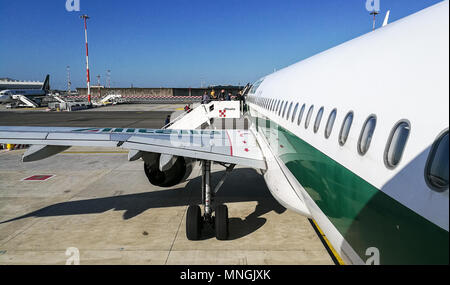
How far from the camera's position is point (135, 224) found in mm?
8914

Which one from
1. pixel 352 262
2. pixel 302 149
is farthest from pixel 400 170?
pixel 302 149

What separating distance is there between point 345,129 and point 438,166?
60.2 inches

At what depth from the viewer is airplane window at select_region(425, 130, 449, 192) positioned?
2203 mm

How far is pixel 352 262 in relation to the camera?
345 centimetres

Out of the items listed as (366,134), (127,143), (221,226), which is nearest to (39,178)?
(127,143)

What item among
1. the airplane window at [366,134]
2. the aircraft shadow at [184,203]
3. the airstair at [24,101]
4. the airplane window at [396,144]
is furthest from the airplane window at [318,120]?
the airstair at [24,101]

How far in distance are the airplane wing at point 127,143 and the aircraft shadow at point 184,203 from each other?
194cm

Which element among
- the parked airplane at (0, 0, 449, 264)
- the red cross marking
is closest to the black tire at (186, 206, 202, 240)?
the parked airplane at (0, 0, 449, 264)

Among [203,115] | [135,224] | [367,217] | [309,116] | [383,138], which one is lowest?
[135,224]

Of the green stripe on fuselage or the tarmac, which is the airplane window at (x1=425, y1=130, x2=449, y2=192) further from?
the tarmac

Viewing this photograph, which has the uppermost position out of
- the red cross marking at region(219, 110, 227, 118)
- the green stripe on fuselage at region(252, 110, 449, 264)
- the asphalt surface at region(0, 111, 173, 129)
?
the red cross marking at region(219, 110, 227, 118)

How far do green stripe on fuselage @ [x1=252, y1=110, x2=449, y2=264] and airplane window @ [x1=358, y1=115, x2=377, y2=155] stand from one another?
0.29 metres

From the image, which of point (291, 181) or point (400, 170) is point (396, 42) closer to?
point (400, 170)

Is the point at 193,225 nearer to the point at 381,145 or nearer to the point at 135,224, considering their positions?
the point at 135,224
